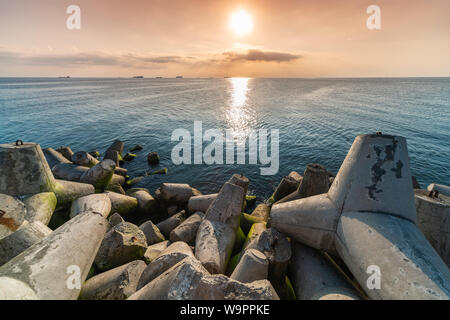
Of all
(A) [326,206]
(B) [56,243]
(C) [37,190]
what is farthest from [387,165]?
(C) [37,190]

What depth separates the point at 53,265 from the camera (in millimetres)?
3432

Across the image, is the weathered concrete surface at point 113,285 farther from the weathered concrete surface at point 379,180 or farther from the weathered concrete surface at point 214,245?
the weathered concrete surface at point 379,180

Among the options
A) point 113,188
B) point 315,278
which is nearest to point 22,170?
point 113,188

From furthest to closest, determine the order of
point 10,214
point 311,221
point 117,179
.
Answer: point 117,179, point 10,214, point 311,221

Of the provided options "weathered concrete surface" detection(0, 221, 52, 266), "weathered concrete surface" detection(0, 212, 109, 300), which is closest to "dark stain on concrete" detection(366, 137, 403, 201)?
"weathered concrete surface" detection(0, 212, 109, 300)

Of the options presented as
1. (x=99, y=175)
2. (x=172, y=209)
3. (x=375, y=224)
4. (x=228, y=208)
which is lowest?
(x=172, y=209)

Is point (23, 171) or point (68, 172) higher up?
point (23, 171)

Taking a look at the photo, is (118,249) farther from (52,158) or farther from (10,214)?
(52,158)

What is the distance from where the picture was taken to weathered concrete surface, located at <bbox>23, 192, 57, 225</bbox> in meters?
5.75

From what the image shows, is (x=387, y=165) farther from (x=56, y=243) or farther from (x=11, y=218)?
(x=11, y=218)

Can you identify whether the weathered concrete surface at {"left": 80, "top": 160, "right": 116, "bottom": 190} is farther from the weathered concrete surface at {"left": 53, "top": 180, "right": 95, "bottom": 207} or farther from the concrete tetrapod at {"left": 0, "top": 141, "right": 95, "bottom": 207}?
the concrete tetrapod at {"left": 0, "top": 141, "right": 95, "bottom": 207}

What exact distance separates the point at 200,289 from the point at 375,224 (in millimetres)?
3366

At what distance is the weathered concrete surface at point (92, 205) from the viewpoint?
7012mm

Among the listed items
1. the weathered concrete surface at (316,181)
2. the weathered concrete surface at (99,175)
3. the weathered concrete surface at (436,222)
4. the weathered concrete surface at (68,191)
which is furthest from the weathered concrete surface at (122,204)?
the weathered concrete surface at (436,222)
